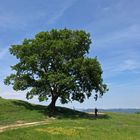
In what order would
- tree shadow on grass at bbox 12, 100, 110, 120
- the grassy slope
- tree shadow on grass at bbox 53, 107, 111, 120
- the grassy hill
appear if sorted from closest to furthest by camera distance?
1. the grassy slope
2. the grassy hill
3. tree shadow on grass at bbox 12, 100, 110, 120
4. tree shadow on grass at bbox 53, 107, 111, 120

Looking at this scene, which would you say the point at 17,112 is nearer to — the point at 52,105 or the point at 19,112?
the point at 19,112

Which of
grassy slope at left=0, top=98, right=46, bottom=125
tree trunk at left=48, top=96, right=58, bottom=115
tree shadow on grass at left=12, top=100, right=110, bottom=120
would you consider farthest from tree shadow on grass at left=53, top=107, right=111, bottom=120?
grassy slope at left=0, top=98, right=46, bottom=125

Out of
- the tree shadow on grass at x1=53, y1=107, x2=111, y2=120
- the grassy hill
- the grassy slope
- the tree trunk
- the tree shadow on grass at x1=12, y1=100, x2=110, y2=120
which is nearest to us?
the grassy slope

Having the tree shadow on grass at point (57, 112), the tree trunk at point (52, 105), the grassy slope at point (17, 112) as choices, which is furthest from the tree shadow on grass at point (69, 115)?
the grassy slope at point (17, 112)

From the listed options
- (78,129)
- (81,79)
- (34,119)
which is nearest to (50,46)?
(81,79)

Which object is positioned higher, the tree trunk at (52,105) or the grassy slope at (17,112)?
the tree trunk at (52,105)

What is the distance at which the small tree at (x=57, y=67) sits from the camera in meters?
63.2

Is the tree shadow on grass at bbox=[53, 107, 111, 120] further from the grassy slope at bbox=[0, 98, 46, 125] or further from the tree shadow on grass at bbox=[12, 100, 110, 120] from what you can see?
the grassy slope at bbox=[0, 98, 46, 125]

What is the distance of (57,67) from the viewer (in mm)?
64688

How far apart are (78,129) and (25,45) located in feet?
90.5

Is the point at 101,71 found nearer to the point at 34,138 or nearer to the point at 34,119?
the point at 34,119

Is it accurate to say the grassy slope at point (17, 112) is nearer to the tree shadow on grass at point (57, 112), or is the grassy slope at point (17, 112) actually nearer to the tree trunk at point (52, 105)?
the tree shadow on grass at point (57, 112)

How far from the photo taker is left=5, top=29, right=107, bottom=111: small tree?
6322cm

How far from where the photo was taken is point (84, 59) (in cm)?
6388
